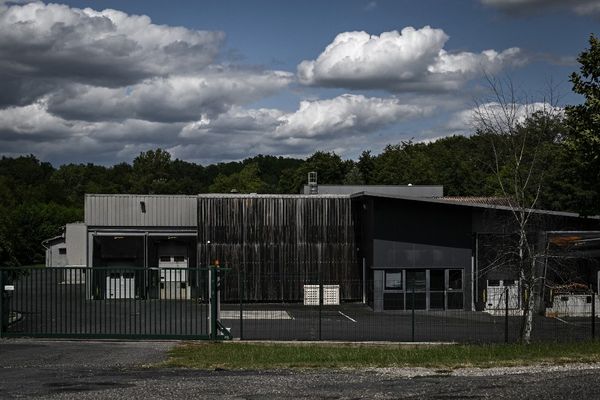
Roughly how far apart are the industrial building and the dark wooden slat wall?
0.06 m

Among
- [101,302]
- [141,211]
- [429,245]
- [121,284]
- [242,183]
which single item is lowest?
[101,302]

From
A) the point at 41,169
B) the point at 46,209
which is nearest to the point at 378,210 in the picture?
the point at 46,209

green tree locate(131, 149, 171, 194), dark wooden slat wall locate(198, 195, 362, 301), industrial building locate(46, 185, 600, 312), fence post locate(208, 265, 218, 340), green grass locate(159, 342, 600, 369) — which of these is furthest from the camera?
green tree locate(131, 149, 171, 194)

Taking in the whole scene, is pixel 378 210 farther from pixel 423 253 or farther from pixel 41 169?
pixel 41 169

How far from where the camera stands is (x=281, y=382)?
50.0ft

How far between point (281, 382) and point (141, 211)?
38244 millimetres

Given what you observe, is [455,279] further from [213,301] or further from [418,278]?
[213,301]

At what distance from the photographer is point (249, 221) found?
4928cm

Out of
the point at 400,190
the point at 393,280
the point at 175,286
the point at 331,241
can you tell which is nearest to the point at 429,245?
the point at 393,280

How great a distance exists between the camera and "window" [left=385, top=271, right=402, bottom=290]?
148 ft

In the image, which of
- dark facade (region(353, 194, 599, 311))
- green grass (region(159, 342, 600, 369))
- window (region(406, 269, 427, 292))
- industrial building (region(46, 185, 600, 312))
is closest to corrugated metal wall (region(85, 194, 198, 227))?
industrial building (region(46, 185, 600, 312))

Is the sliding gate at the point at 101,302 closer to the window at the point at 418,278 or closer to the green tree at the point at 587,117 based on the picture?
the green tree at the point at 587,117

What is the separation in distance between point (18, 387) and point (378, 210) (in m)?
32.5

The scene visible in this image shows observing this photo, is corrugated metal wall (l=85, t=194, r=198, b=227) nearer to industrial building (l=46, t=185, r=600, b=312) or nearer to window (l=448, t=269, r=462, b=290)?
industrial building (l=46, t=185, r=600, b=312)
